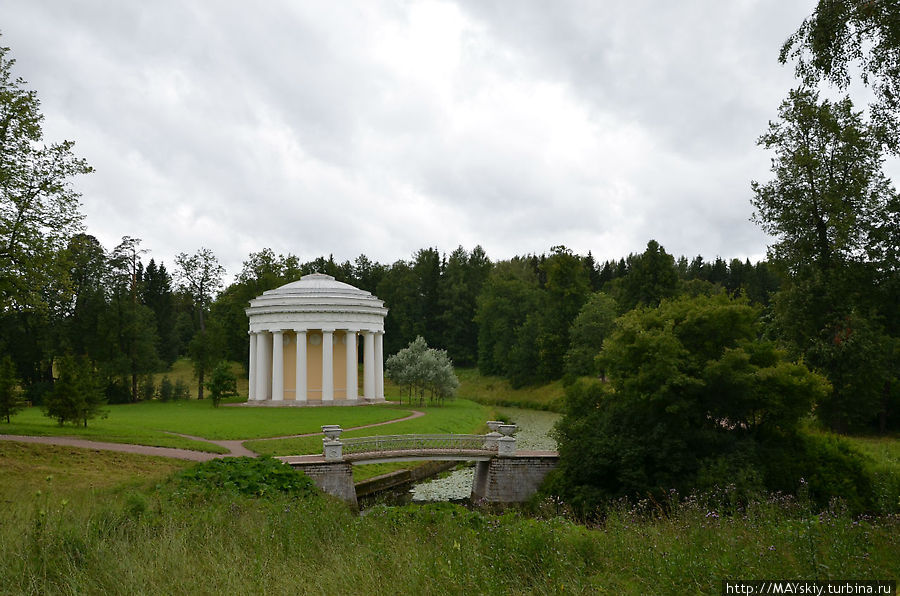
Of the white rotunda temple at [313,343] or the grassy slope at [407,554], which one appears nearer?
the grassy slope at [407,554]

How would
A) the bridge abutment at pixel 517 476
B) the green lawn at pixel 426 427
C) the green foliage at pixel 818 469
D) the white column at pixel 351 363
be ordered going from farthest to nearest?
the white column at pixel 351 363 → the green lawn at pixel 426 427 → the bridge abutment at pixel 517 476 → the green foliage at pixel 818 469

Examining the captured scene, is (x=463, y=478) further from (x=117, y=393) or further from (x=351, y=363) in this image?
(x=117, y=393)

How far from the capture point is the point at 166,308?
8788cm

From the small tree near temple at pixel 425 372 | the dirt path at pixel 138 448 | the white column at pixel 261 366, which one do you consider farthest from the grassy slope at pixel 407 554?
the white column at pixel 261 366

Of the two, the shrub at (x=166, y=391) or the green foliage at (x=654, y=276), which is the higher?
the green foliage at (x=654, y=276)

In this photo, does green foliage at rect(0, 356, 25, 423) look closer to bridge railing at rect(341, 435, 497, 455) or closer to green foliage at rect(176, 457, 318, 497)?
green foliage at rect(176, 457, 318, 497)

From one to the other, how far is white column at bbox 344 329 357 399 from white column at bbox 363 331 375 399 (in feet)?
5.25

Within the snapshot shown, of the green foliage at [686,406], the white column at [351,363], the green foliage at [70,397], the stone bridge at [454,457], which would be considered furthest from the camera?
the white column at [351,363]

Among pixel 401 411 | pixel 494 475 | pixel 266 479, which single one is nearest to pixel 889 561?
pixel 266 479

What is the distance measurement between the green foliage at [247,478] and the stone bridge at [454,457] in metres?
2.13

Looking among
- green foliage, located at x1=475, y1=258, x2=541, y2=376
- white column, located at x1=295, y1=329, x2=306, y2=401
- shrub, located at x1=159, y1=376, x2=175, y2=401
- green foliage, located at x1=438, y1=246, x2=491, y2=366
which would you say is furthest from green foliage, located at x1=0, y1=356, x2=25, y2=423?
green foliage, located at x1=438, y1=246, x2=491, y2=366

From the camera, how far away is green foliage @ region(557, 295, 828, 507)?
21328 millimetres

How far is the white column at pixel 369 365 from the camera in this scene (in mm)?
57500

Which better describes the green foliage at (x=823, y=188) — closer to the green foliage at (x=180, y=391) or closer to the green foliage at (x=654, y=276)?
the green foliage at (x=654, y=276)
